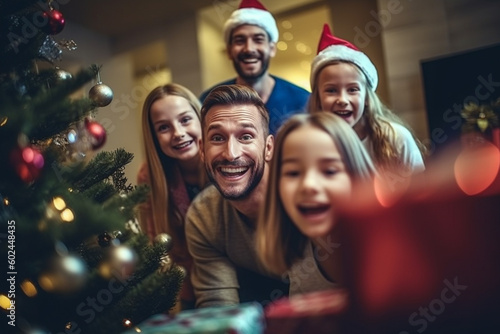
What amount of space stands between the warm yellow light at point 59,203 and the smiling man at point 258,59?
1.09m

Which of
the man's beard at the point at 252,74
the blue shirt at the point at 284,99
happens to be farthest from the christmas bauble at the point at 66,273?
the man's beard at the point at 252,74

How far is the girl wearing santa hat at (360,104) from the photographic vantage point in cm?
96

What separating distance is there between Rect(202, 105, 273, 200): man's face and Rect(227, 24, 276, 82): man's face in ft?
2.84

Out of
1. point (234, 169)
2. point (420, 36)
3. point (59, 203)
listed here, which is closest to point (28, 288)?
point (59, 203)

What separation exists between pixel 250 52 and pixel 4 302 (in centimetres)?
132

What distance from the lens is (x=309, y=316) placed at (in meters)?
0.61

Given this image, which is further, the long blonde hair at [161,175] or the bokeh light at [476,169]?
the long blonde hair at [161,175]

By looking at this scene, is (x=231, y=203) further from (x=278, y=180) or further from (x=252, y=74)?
(x=252, y=74)

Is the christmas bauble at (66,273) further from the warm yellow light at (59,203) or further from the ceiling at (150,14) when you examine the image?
the ceiling at (150,14)

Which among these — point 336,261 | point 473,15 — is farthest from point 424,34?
point 336,261

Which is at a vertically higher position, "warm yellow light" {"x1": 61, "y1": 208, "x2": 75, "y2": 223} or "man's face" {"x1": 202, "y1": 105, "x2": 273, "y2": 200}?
"man's face" {"x1": 202, "y1": 105, "x2": 273, "y2": 200}

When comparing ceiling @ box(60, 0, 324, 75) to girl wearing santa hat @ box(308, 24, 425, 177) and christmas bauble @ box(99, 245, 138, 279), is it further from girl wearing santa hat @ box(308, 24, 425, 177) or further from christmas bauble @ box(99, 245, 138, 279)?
christmas bauble @ box(99, 245, 138, 279)

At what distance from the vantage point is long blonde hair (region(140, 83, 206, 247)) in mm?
1293

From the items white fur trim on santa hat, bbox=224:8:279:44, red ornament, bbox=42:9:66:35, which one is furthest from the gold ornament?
white fur trim on santa hat, bbox=224:8:279:44
